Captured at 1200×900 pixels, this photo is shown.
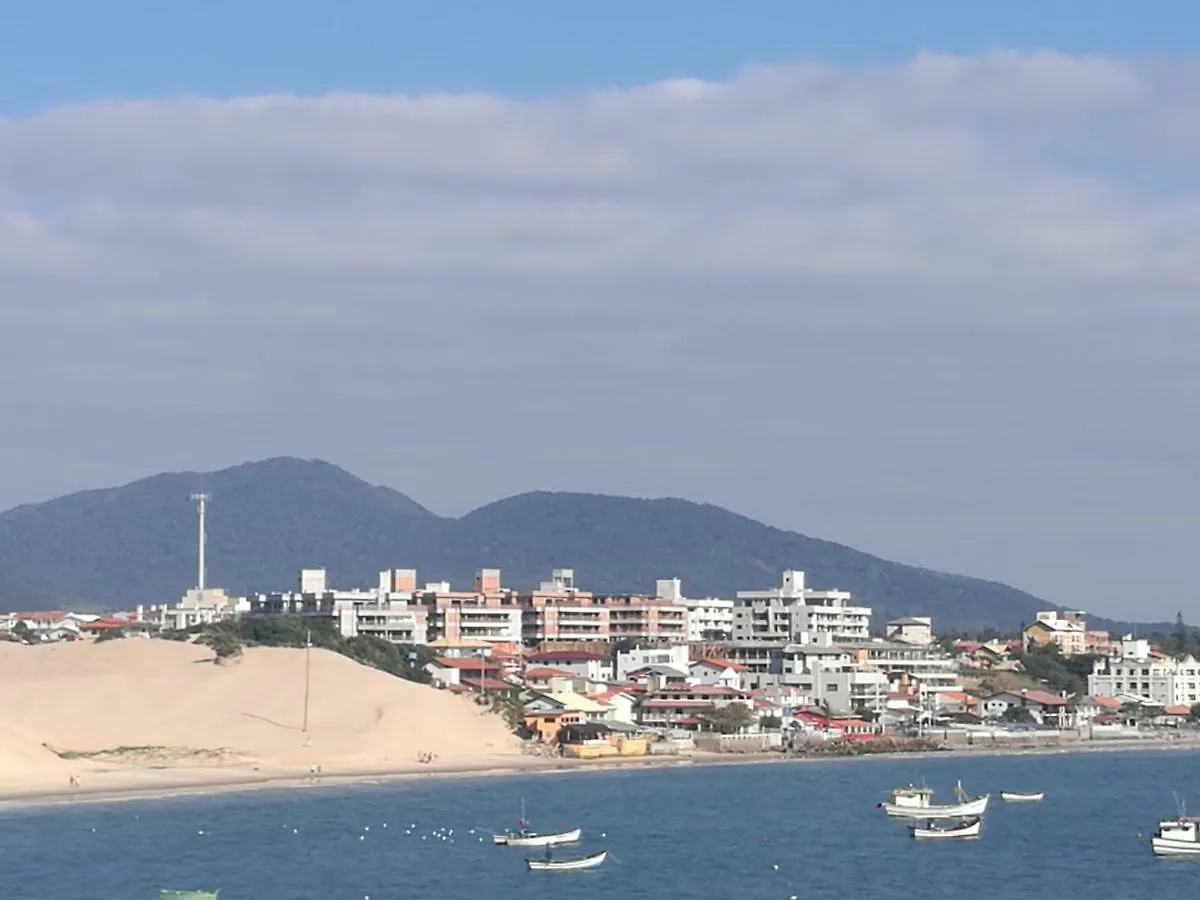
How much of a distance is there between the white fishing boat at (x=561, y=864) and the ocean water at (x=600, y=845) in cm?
42

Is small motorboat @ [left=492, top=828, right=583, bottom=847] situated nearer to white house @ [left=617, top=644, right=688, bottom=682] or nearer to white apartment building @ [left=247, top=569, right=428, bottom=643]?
white apartment building @ [left=247, top=569, right=428, bottom=643]

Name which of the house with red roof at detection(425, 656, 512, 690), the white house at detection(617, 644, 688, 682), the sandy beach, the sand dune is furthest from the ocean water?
the white house at detection(617, 644, 688, 682)

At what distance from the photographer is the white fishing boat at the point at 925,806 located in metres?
81.6

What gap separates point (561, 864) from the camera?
68938 millimetres

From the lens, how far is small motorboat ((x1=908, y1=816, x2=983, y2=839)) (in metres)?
79.0

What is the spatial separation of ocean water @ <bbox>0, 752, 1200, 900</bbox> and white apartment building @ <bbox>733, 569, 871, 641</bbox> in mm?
63276

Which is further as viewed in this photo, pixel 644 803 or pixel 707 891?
pixel 644 803

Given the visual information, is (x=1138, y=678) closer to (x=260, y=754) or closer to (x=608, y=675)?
(x=608, y=675)

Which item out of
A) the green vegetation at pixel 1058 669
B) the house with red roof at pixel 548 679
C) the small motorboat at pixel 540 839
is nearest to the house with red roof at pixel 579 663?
the house with red roof at pixel 548 679

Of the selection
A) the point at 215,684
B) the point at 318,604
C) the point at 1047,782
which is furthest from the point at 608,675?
the point at 1047,782

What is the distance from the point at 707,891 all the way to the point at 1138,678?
109950mm

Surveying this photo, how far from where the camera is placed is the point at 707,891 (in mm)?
63125

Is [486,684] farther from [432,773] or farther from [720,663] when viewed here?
[432,773]

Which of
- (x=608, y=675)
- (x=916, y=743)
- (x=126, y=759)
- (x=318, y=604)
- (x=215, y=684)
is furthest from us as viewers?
(x=318, y=604)
